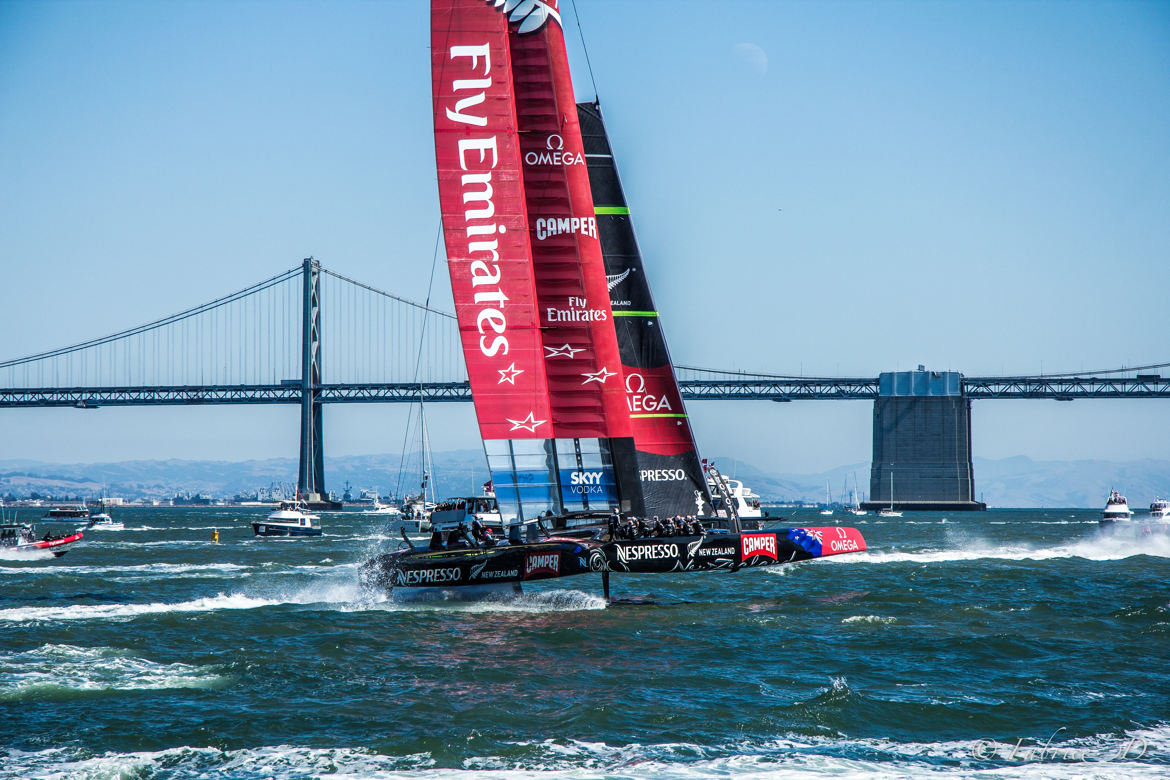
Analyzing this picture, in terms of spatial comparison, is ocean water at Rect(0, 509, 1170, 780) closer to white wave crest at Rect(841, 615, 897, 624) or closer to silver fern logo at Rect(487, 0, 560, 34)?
white wave crest at Rect(841, 615, 897, 624)

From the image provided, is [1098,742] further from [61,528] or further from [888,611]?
[61,528]

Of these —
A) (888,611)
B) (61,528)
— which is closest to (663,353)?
(888,611)

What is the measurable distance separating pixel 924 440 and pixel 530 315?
2630 inches

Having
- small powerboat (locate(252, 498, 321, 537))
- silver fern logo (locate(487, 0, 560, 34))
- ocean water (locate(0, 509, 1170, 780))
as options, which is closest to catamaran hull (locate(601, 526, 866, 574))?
ocean water (locate(0, 509, 1170, 780))

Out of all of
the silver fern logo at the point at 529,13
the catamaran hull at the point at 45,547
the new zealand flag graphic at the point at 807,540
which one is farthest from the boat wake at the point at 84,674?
the catamaran hull at the point at 45,547

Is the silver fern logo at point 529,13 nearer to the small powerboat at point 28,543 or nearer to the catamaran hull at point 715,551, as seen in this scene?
the catamaran hull at point 715,551

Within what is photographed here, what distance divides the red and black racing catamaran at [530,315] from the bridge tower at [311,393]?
179 ft

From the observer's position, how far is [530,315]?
12.3 m

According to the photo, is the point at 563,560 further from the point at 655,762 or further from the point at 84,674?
the point at 655,762

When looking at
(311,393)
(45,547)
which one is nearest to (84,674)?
(45,547)

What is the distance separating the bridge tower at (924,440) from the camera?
73.6 m

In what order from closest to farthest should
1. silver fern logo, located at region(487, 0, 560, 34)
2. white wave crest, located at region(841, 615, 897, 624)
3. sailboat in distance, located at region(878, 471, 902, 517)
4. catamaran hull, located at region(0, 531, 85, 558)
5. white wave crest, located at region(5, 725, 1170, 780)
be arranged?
Result: white wave crest, located at region(5, 725, 1170, 780) < white wave crest, located at region(841, 615, 897, 624) < silver fern logo, located at region(487, 0, 560, 34) < catamaran hull, located at region(0, 531, 85, 558) < sailboat in distance, located at region(878, 471, 902, 517)

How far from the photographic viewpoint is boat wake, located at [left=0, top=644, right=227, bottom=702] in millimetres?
8156

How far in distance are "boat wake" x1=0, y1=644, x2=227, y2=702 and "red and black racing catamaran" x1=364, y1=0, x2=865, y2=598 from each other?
2.90m
